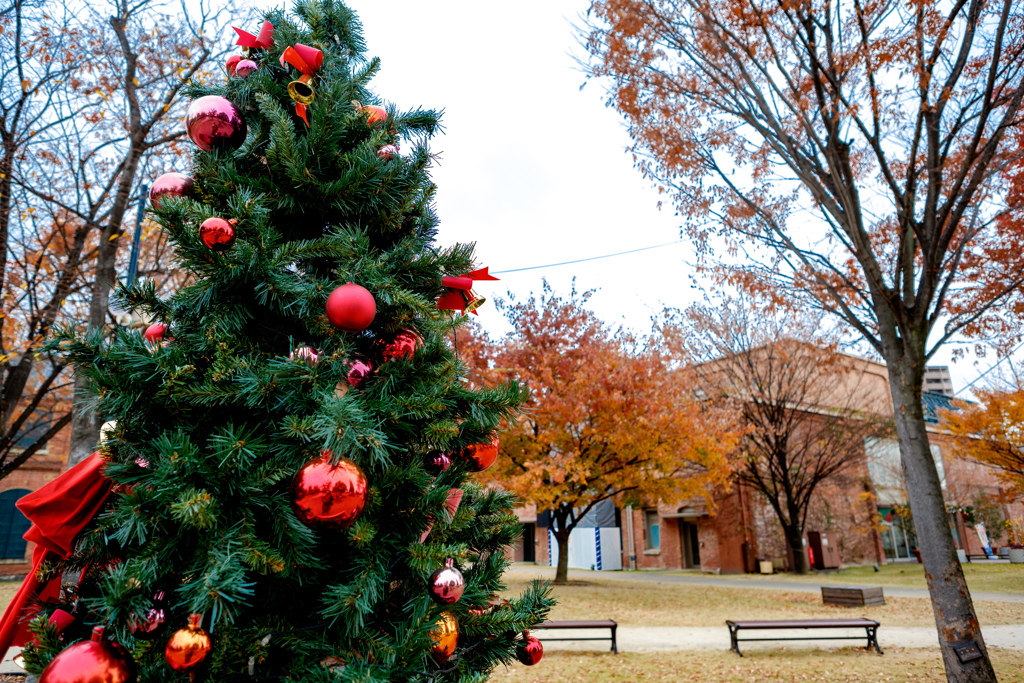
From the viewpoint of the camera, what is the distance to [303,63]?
2594 millimetres

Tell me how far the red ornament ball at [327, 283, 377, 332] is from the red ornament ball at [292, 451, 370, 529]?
52cm

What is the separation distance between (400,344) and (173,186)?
4.24ft

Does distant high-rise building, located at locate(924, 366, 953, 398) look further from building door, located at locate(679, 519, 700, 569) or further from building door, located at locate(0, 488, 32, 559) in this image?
building door, located at locate(0, 488, 32, 559)

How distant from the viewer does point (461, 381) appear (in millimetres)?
2783

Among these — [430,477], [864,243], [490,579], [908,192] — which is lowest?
[490,579]

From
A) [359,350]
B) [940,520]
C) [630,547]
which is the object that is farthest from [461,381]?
[630,547]

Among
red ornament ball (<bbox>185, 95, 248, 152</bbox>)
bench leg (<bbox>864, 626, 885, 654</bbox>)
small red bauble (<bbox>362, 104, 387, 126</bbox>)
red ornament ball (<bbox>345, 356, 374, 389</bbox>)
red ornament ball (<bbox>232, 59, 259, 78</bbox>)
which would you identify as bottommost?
bench leg (<bbox>864, 626, 885, 654</bbox>)

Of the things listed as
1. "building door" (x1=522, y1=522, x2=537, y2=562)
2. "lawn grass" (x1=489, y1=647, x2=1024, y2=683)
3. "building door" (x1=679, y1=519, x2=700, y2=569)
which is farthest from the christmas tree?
"building door" (x1=522, y1=522, x2=537, y2=562)

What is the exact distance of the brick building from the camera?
26.1 m

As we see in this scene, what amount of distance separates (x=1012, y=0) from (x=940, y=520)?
18.0 ft

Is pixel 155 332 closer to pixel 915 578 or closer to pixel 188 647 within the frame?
pixel 188 647

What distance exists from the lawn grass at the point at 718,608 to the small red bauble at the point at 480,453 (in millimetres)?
10414

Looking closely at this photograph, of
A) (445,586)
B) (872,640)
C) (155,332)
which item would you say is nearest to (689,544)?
(872,640)

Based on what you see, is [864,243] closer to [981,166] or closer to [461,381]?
[981,166]
